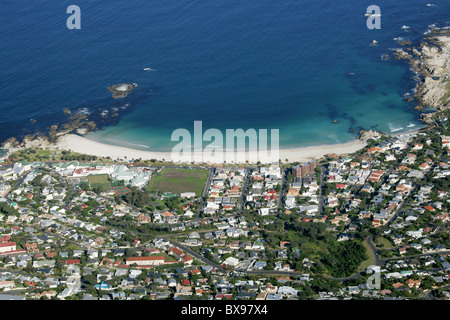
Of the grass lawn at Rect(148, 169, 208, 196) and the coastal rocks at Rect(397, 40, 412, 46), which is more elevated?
the coastal rocks at Rect(397, 40, 412, 46)

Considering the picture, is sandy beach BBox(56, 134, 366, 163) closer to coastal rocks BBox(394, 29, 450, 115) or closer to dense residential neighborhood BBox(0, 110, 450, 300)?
dense residential neighborhood BBox(0, 110, 450, 300)

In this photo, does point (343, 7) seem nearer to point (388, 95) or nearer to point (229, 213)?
point (388, 95)

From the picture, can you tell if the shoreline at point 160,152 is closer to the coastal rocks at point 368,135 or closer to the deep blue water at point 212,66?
the coastal rocks at point 368,135

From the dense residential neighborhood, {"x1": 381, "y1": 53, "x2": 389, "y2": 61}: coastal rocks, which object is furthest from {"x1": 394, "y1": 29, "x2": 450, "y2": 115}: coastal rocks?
the dense residential neighborhood

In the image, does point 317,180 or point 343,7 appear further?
point 343,7

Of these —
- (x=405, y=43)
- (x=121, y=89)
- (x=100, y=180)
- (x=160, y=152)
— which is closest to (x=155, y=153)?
(x=160, y=152)

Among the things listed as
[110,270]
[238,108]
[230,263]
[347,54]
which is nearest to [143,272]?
[110,270]

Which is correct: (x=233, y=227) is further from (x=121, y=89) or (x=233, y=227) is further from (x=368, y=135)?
(x=121, y=89)
